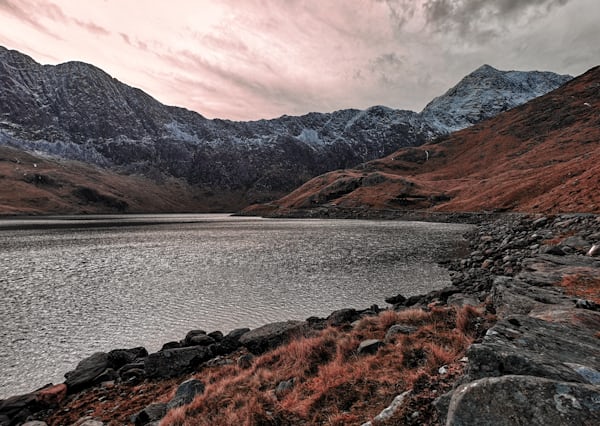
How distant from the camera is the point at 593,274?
17500 mm

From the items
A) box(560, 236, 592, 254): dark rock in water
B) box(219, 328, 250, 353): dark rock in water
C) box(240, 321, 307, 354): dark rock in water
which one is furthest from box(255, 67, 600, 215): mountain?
box(219, 328, 250, 353): dark rock in water

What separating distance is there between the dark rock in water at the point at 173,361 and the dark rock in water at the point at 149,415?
436 cm

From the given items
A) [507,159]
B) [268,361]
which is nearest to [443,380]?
A: [268,361]

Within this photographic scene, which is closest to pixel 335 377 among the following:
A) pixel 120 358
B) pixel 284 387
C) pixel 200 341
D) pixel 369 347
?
pixel 284 387

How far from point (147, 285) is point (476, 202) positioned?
117m

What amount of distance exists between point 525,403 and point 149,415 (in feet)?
39.8

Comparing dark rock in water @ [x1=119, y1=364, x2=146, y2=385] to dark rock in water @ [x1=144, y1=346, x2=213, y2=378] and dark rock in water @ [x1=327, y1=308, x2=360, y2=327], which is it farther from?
dark rock in water @ [x1=327, y1=308, x2=360, y2=327]

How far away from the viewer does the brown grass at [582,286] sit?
46.0 ft

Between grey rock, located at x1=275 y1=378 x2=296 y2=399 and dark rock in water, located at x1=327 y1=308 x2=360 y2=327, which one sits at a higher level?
grey rock, located at x1=275 y1=378 x2=296 y2=399

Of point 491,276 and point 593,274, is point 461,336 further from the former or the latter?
point 491,276

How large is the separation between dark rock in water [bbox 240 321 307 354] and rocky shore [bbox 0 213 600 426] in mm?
58

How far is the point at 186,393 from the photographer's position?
11711 millimetres

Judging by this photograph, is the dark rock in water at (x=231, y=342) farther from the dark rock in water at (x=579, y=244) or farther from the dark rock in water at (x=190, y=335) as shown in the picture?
the dark rock in water at (x=579, y=244)

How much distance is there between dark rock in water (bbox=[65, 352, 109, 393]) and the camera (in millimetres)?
15125
